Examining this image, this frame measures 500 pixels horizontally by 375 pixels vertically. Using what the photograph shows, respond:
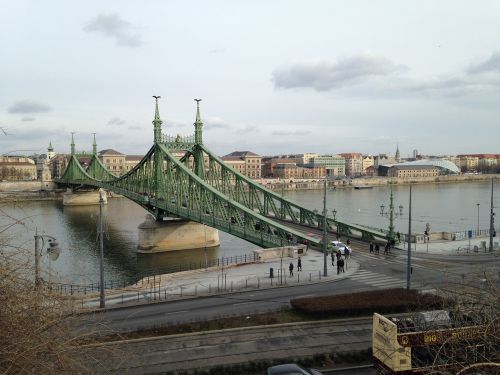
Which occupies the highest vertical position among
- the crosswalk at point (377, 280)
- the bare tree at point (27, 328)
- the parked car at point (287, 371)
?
the bare tree at point (27, 328)

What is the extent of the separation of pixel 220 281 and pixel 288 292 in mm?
5279

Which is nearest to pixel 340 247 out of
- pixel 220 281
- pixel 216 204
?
pixel 220 281

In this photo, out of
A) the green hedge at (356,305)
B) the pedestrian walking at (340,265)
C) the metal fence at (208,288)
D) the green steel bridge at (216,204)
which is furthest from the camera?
the green steel bridge at (216,204)

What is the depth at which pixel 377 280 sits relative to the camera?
28.5 metres

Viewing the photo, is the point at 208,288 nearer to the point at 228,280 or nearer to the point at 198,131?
the point at 228,280

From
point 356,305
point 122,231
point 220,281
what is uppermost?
point 356,305

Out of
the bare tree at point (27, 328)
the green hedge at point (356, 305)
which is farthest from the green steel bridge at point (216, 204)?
the bare tree at point (27, 328)

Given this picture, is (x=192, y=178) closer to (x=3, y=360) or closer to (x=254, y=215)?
(x=254, y=215)

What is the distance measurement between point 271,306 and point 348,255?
1434 cm

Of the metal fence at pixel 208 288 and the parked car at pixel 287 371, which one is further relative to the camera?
the metal fence at pixel 208 288

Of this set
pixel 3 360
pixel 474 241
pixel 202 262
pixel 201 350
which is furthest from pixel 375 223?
pixel 3 360

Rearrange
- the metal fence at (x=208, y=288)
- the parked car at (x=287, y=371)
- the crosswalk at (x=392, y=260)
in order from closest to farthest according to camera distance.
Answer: the parked car at (x=287, y=371) < the metal fence at (x=208, y=288) < the crosswalk at (x=392, y=260)

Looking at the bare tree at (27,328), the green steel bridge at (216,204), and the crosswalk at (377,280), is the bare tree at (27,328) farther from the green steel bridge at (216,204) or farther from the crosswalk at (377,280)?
the green steel bridge at (216,204)

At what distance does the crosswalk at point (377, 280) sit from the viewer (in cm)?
2718
